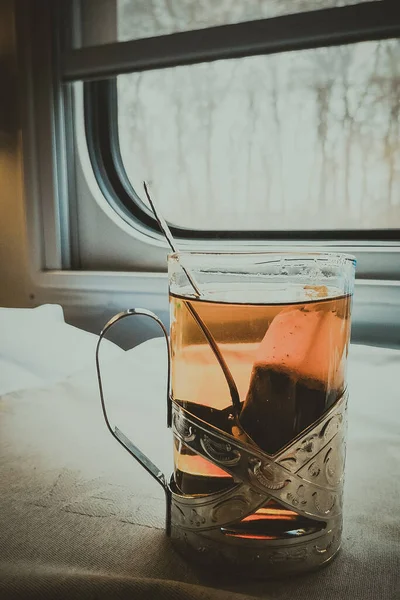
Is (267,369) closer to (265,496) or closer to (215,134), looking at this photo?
(265,496)

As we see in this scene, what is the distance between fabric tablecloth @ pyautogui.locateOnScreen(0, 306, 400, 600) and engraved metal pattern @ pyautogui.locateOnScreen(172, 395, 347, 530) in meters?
0.03

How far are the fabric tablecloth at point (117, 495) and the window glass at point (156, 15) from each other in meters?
0.63

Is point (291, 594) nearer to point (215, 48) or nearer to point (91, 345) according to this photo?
point (91, 345)

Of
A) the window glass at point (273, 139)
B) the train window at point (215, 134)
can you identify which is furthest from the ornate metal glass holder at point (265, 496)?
the window glass at point (273, 139)

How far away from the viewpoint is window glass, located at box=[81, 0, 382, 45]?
0.89 metres

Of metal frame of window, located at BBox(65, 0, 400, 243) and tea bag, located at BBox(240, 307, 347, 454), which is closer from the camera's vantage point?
tea bag, located at BBox(240, 307, 347, 454)

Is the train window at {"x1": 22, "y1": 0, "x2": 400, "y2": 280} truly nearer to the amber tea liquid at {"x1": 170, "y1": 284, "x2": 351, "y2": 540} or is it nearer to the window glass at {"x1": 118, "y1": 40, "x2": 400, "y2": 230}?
the window glass at {"x1": 118, "y1": 40, "x2": 400, "y2": 230}

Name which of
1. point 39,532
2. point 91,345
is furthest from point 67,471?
point 91,345

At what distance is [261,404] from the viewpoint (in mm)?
247

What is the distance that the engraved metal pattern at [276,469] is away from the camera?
0.82ft

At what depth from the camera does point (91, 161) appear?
0.97 m

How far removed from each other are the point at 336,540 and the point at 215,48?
0.75 meters

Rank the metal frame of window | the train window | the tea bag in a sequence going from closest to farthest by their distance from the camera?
1. the tea bag
2. the metal frame of window
3. the train window

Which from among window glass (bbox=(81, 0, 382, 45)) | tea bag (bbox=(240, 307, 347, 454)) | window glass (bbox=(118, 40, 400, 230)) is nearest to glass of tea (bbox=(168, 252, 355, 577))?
tea bag (bbox=(240, 307, 347, 454))
